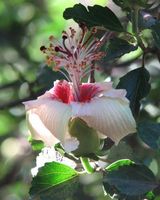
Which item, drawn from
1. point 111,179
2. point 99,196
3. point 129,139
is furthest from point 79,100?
point 99,196

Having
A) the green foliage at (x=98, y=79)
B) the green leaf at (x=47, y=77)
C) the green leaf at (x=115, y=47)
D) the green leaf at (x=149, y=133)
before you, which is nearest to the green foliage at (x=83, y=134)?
the green foliage at (x=98, y=79)

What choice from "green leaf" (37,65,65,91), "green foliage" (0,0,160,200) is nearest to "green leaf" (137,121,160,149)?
"green foliage" (0,0,160,200)

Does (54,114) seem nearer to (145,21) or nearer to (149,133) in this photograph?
(149,133)

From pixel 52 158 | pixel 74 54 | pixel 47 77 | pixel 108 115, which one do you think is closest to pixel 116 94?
pixel 108 115

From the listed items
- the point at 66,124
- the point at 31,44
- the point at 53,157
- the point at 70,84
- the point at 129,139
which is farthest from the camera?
the point at 31,44

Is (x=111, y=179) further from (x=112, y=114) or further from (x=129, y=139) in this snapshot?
(x=129, y=139)

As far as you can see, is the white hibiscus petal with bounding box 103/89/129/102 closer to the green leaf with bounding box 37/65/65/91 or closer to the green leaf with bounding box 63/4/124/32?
the green leaf with bounding box 63/4/124/32
